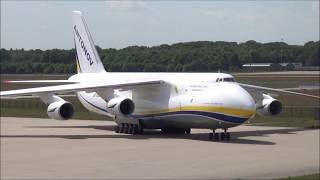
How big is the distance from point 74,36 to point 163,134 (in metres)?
11.4

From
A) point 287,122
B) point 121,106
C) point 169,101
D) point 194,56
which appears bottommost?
point 287,122

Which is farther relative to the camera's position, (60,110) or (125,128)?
(125,128)

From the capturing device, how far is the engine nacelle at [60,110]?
33562 millimetres

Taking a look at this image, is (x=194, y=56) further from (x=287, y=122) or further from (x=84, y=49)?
(x=84, y=49)

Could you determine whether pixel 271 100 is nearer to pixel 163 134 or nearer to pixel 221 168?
pixel 163 134

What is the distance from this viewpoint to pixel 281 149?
27.5 m

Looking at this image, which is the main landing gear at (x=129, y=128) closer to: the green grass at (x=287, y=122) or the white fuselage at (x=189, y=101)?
the white fuselage at (x=189, y=101)

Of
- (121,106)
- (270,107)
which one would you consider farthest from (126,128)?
(270,107)

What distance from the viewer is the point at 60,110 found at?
33.6 meters

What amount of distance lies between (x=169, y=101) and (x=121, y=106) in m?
2.49

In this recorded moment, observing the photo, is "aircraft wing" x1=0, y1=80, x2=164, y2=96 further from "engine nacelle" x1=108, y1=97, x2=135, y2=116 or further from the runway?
the runway

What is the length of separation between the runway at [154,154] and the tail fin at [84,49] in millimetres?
5538

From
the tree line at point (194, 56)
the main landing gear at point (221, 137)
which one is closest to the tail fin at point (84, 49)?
the tree line at point (194, 56)

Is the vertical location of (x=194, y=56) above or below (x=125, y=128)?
above
